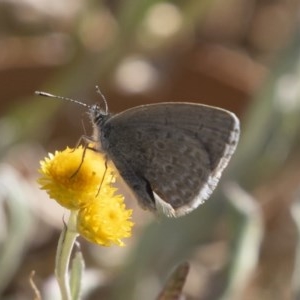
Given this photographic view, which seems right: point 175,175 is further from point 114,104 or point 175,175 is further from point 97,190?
point 114,104

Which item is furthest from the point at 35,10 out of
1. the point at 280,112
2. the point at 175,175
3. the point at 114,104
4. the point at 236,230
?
the point at 175,175

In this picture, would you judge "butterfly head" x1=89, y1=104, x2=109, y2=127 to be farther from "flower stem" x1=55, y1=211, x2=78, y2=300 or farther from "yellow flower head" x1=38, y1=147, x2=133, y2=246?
"flower stem" x1=55, y1=211, x2=78, y2=300

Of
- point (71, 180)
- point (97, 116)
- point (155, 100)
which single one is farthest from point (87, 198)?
point (155, 100)

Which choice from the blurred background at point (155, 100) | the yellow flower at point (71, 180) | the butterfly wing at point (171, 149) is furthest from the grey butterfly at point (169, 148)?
the blurred background at point (155, 100)

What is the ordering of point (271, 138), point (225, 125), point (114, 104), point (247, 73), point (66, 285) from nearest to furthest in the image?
point (66, 285)
point (225, 125)
point (271, 138)
point (114, 104)
point (247, 73)

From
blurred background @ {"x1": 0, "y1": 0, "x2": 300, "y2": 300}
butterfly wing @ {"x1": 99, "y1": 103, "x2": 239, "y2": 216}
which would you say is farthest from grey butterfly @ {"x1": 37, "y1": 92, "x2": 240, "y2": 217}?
blurred background @ {"x1": 0, "y1": 0, "x2": 300, "y2": 300}

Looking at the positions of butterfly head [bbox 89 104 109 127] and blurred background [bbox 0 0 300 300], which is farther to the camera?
blurred background [bbox 0 0 300 300]

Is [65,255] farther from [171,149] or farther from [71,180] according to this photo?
[171,149]
